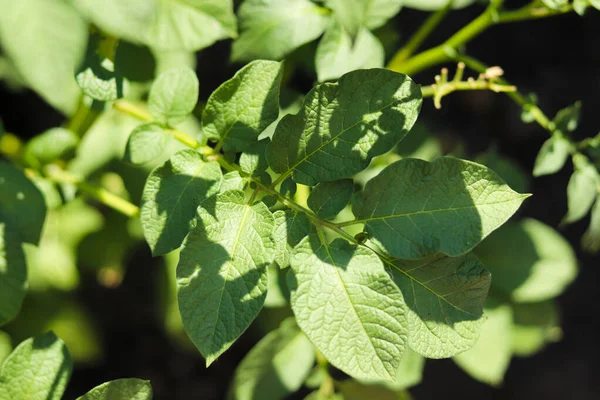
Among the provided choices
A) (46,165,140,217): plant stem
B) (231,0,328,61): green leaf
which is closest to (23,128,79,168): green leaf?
(46,165,140,217): plant stem

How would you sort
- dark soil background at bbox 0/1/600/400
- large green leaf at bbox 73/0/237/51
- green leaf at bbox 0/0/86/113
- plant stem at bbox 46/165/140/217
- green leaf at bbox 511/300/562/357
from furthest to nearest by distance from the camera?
dark soil background at bbox 0/1/600/400
green leaf at bbox 511/300/562/357
plant stem at bbox 46/165/140/217
large green leaf at bbox 73/0/237/51
green leaf at bbox 0/0/86/113

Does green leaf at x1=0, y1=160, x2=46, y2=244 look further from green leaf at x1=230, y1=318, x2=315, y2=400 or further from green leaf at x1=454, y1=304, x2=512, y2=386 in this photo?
A: green leaf at x1=454, y1=304, x2=512, y2=386

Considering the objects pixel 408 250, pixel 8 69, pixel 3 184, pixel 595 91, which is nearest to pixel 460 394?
pixel 595 91

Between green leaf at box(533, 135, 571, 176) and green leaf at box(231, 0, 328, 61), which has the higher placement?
green leaf at box(231, 0, 328, 61)

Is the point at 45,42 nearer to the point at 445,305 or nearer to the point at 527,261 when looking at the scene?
the point at 445,305

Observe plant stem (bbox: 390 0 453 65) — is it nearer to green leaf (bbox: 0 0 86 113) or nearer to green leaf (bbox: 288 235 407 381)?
green leaf (bbox: 288 235 407 381)

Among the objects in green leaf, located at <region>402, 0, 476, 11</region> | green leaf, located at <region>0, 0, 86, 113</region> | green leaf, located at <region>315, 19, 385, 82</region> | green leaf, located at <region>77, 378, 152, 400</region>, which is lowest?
green leaf, located at <region>77, 378, 152, 400</region>

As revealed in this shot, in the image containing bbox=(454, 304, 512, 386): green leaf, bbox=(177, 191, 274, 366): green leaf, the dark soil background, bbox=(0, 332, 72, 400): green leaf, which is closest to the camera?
bbox=(177, 191, 274, 366): green leaf

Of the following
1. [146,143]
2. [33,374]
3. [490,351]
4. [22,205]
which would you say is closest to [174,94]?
[146,143]

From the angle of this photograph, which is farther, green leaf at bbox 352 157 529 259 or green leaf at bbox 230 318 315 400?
green leaf at bbox 230 318 315 400
